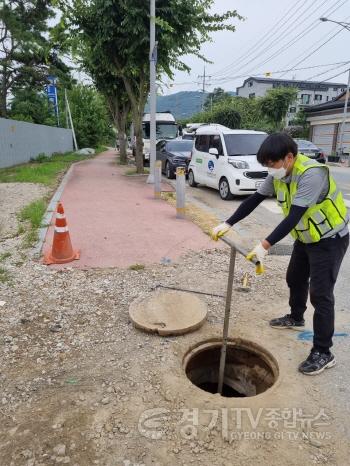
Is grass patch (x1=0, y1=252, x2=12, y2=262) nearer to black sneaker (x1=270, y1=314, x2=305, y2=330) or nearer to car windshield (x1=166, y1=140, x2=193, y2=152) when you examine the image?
black sneaker (x1=270, y1=314, x2=305, y2=330)

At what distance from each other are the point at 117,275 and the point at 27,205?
447cm

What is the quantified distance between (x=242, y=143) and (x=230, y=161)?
0.78 m

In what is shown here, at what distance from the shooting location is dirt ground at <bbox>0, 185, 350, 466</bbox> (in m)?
2.18

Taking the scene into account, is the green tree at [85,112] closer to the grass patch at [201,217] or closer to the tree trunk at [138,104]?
the tree trunk at [138,104]

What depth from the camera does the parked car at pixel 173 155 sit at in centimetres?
1459

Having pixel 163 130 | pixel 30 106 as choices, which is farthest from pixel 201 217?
pixel 30 106

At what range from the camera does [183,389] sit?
2654mm

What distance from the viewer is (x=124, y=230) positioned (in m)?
6.49

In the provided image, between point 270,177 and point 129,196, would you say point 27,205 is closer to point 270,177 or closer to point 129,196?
point 129,196

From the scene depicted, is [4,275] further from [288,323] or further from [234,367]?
[288,323]

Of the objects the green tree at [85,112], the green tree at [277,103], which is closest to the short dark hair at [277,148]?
the green tree at [277,103]

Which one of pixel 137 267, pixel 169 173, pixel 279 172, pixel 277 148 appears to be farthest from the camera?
pixel 169 173

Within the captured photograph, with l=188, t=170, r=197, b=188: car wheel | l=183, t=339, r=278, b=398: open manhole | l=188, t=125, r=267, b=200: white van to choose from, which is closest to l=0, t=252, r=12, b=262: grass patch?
l=183, t=339, r=278, b=398: open manhole

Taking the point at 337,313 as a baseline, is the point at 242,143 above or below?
above
